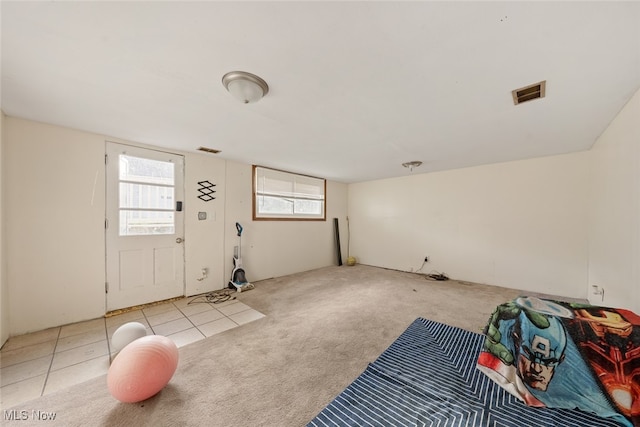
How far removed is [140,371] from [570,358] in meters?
2.89

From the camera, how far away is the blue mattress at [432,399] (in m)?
1.40

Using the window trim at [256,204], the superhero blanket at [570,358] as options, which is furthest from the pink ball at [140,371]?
the window trim at [256,204]

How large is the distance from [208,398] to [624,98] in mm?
4291

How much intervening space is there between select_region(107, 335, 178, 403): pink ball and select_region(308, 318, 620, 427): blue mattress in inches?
44.0

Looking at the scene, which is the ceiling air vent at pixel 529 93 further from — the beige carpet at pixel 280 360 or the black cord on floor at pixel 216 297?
the black cord on floor at pixel 216 297

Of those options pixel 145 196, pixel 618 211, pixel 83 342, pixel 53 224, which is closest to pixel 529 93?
pixel 618 211

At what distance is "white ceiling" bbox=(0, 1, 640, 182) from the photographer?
1163 millimetres

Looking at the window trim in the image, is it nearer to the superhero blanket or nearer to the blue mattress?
the blue mattress

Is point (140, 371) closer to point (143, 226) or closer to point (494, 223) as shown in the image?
point (143, 226)

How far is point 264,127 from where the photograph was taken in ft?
8.59

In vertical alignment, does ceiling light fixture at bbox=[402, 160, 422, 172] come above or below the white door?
above

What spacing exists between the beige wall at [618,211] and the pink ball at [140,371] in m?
3.91

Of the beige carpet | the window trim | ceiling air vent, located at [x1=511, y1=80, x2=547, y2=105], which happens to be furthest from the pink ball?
ceiling air vent, located at [x1=511, y1=80, x2=547, y2=105]

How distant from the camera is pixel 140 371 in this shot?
4.87 ft
